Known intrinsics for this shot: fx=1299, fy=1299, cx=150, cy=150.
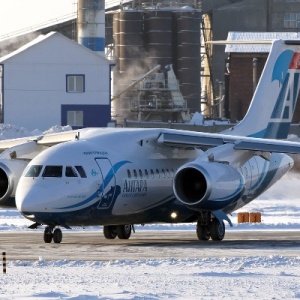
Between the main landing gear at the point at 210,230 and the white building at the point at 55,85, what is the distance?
2090 inches

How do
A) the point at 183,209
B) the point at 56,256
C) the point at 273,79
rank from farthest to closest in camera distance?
1. the point at 273,79
2. the point at 183,209
3. the point at 56,256

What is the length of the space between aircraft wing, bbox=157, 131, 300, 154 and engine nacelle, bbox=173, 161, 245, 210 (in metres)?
0.93

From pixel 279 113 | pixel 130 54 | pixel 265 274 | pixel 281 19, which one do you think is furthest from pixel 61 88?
pixel 265 274

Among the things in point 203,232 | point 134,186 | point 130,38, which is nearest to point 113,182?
point 134,186

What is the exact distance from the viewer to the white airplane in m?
32.2

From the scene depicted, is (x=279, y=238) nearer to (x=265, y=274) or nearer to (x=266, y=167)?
(x=266, y=167)

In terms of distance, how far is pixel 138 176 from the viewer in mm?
34375

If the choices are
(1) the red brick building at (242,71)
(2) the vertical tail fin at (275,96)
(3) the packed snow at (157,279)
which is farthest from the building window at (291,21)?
(3) the packed snow at (157,279)

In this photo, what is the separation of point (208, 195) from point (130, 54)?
73.8m

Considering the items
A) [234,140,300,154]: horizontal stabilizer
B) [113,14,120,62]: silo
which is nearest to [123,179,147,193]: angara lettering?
[234,140,300,154]: horizontal stabilizer

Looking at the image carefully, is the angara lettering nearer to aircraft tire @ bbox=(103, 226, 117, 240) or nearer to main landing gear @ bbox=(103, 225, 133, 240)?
main landing gear @ bbox=(103, 225, 133, 240)

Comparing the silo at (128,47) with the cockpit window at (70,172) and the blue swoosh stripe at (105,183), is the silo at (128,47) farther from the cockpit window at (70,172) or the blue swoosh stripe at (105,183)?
the cockpit window at (70,172)

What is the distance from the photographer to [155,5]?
111250 mm

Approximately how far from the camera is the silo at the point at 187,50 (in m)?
108
